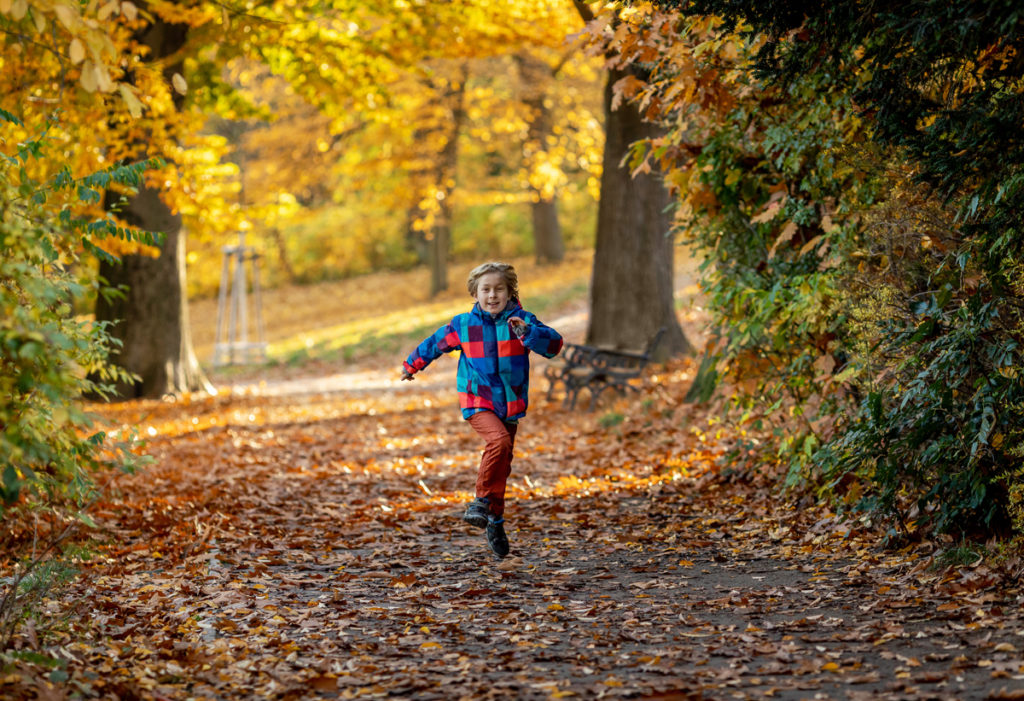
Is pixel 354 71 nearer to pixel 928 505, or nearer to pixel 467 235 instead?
pixel 928 505

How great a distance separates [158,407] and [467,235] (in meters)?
24.2

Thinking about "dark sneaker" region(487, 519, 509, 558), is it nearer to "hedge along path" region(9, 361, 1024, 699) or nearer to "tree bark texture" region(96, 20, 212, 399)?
"hedge along path" region(9, 361, 1024, 699)

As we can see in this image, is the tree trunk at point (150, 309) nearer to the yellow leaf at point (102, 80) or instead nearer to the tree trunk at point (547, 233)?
the yellow leaf at point (102, 80)

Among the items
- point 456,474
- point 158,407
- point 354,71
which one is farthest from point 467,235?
point 456,474

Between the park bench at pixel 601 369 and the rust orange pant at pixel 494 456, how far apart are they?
6.43 meters

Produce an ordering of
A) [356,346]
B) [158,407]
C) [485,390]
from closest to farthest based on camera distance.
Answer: [485,390]
[158,407]
[356,346]

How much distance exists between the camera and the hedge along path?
3.94 meters

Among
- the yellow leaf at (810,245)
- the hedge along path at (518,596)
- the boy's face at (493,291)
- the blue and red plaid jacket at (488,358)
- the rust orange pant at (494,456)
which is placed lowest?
the hedge along path at (518,596)

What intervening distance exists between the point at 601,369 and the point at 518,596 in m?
7.59

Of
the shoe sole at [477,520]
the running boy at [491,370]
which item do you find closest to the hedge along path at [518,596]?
the shoe sole at [477,520]

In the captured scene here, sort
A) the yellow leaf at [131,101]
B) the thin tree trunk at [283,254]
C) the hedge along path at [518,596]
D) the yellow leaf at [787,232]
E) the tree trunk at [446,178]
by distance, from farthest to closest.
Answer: the thin tree trunk at [283,254], the tree trunk at [446,178], the yellow leaf at [787,232], the yellow leaf at [131,101], the hedge along path at [518,596]

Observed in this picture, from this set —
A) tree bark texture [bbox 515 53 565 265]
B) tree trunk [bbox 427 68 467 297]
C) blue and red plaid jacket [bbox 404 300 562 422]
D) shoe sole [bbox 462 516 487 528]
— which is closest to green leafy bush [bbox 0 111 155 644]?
blue and red plaid jacket [bbox 404 300 562 422]

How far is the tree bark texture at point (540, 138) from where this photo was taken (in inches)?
958

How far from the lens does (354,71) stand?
1634 centimetres
